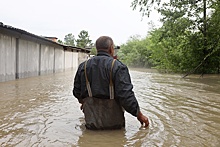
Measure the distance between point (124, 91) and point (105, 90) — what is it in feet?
0.93

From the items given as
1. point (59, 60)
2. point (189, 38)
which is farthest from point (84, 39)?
point (189, 38)

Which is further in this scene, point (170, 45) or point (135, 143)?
point (170, 45)

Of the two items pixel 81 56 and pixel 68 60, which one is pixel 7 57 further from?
pixel 81 56

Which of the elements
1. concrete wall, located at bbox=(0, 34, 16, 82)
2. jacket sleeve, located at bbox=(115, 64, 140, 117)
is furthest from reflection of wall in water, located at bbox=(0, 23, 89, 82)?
jacket sleeve, located at bbox=(115, 64, 140, 117)

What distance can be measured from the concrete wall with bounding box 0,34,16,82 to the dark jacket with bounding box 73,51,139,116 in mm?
8764

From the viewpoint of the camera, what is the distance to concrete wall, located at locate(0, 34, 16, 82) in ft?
36.5

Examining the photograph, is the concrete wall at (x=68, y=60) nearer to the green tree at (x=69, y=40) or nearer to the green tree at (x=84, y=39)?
the green tree at (x=84, y=39)

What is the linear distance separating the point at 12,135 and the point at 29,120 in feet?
2.87

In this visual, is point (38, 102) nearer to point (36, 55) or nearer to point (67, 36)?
point (36, 55)

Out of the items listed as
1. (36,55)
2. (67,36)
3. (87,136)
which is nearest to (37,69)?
(36,55)

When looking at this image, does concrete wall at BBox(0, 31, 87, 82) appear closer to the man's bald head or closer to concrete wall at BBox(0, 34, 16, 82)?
concrete wall at BBox(0, 34, 16, 82)

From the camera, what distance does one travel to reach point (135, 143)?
3311mm

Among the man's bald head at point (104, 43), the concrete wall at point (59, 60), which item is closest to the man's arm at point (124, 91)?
the man's bald head at point (104, 43)

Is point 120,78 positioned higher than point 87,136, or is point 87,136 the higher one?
point 120,78
